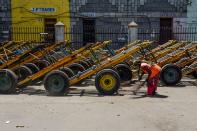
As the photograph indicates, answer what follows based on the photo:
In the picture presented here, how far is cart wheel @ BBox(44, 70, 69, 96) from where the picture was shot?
454 inches

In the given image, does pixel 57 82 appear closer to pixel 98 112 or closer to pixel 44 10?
pixel 98 112

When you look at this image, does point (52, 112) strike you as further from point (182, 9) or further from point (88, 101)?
point (182, 9)

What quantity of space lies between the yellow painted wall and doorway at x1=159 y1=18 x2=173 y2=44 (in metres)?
6.68

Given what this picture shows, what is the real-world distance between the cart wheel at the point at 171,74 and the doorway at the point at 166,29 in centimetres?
1418

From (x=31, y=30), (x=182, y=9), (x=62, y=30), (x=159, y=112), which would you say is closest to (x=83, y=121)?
(x=159, y=112)

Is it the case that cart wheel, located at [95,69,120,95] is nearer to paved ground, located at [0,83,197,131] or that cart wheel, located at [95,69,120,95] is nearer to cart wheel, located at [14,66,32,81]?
paved ground, located at [0,83,197,131]

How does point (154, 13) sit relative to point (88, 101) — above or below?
above

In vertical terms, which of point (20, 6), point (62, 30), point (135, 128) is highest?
point (20, 6)

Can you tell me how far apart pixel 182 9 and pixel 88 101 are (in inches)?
772

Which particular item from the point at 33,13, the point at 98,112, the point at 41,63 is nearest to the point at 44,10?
the point at 33,13

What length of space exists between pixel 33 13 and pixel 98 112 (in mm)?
19709

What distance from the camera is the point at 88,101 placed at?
422 inches

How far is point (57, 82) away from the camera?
11.6 metres

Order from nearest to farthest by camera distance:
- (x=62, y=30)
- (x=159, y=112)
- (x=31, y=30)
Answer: (x=159, y=112) → (x=62, y=30) → (x=31, y=30)
